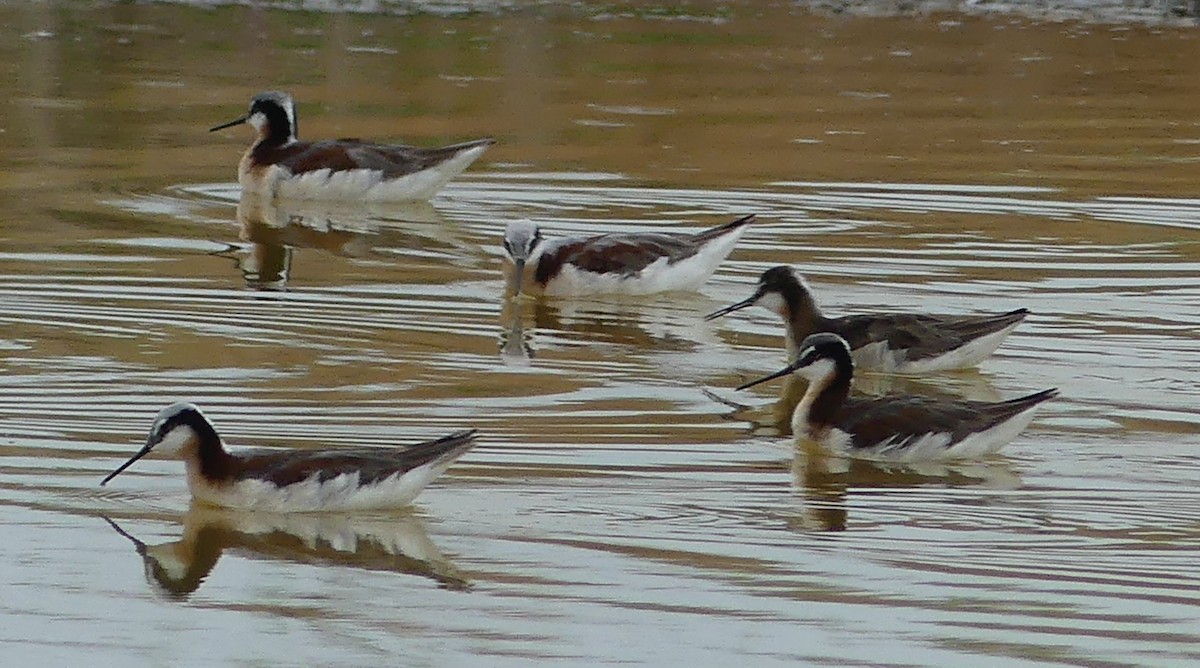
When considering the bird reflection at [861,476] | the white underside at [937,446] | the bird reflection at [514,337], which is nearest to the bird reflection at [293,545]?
the bird reflection at [861,476]

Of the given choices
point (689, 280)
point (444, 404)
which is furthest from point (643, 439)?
point (689, 280)

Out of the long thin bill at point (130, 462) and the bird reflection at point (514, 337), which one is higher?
the long thin bill at point (130, 462)

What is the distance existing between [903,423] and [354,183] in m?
8.98

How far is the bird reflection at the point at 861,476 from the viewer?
10.3m

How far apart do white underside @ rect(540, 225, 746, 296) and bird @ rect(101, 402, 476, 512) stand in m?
5.70

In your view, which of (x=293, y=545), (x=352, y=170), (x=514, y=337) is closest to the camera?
(x=293, y=545)

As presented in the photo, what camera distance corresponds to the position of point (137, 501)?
9828 millimetres

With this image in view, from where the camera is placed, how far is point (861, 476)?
10820 millimetres

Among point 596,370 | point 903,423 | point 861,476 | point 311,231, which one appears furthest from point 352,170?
point 861,476

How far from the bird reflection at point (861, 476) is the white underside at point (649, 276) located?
13.3ft

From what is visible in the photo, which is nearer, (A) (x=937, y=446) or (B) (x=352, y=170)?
(A) (x=937, y=446)

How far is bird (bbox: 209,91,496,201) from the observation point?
19078 millimetres

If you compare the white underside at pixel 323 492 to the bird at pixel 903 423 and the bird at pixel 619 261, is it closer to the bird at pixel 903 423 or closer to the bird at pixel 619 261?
the bird at pixel 903 423

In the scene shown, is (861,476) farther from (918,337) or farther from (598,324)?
(598,324)
